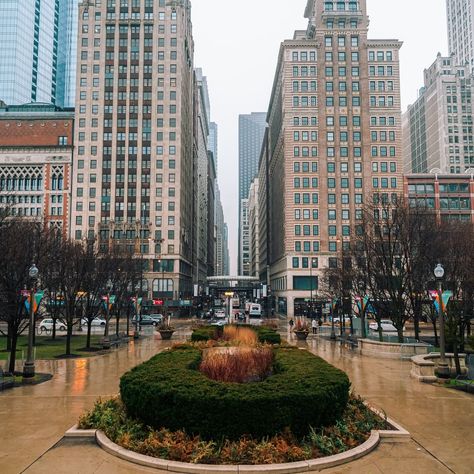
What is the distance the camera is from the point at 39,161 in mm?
95688

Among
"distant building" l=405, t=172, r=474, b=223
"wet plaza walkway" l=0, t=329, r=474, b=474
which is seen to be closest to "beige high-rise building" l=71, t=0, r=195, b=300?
"distant building" l=405, t=172, r=474, b=223

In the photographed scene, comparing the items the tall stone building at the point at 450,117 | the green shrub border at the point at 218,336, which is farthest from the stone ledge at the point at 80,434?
the tall stone building at the point at 450,117

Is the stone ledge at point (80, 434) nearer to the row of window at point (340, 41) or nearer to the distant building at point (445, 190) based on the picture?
the distant building at point (445, 190)

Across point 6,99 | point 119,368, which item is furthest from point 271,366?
point 6,99

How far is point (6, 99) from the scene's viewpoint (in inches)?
6432

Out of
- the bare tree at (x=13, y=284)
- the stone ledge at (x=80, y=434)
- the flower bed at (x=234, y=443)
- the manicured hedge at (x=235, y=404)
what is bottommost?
the stone ledge at (x=80, y=434)

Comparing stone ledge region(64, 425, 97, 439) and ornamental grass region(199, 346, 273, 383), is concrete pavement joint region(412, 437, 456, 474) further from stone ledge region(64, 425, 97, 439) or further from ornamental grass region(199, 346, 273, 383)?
stone ledge region(64, 425, 97, 439)

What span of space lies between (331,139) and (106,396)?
269 feet

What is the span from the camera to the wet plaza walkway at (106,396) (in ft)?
31.3

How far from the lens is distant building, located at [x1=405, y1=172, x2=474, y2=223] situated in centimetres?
9538

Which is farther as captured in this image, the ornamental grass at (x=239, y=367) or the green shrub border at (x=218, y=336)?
the green shrub border at (x=218, y=336)

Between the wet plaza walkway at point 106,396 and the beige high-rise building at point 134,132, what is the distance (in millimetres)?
65879

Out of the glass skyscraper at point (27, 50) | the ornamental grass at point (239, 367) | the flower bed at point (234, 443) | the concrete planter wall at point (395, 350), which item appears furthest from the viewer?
the glass skyscraper at point (27, 50)

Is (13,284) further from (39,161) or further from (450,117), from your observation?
(450,117)
